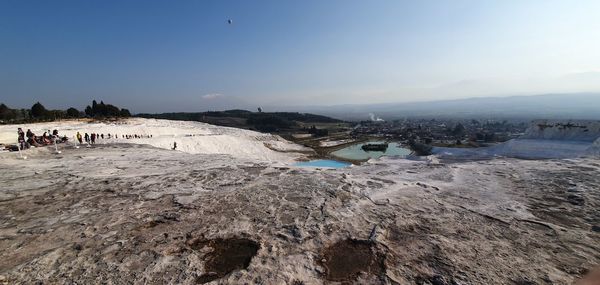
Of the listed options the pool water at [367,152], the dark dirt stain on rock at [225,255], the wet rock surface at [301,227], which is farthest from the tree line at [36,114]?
the dark dirt stain on rock at [225,255]

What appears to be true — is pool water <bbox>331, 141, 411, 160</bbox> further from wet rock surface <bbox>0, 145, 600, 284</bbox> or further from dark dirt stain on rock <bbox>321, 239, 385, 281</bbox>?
dark dirt stain on rock <bbox>321, 239, 385, 281</bbox>

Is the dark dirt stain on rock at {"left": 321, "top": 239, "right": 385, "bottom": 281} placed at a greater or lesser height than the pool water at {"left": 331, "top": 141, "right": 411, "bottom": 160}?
greater

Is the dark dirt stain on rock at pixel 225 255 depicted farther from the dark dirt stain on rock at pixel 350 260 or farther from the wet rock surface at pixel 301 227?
the dark dirt stain on rock at pixel 350 260

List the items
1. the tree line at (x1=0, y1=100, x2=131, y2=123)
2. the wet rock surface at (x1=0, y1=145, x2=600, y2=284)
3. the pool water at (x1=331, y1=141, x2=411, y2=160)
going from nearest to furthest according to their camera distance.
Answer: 1. the wet rock surface at (x1=0, y1=145, x2=600, y2=284)
2. the tree line at (x1=0, y1=100, x2=131, y2=123)
3. the pool water at (x1=331, y1=141, x2=411, y2=160)

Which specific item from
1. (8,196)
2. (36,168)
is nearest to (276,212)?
(8,196)

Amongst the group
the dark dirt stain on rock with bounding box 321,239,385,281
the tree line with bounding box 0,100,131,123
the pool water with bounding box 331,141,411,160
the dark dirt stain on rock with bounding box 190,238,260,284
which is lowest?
the pool water with bounding box 331,141,411,160

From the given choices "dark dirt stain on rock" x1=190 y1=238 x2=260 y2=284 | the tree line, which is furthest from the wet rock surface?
the tree line

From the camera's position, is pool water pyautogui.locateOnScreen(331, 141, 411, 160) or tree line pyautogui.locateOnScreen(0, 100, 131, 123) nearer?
tree line pyautogui.locateOnScreen(0, 100, 131, 123)

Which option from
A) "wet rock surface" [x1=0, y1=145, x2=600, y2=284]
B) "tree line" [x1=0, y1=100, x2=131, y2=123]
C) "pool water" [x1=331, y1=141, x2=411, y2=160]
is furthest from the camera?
"pool water" [x1=331, y1=141, x2=411, y2=160]

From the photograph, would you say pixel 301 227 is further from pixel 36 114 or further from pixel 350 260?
pixel 36 114
